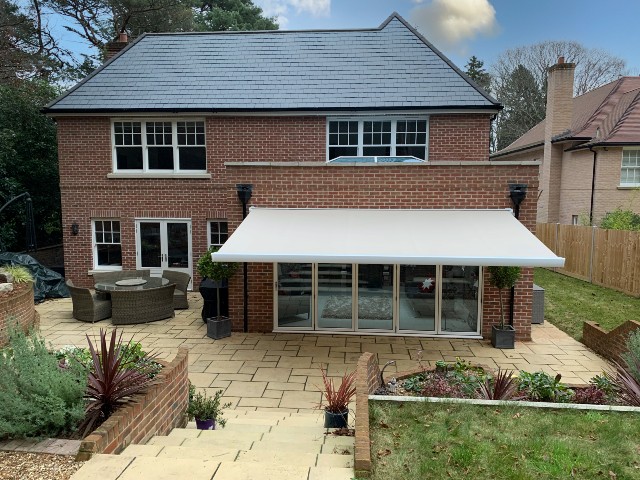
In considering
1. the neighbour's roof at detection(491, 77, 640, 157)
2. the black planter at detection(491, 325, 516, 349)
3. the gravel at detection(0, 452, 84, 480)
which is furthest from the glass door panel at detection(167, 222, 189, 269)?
the neighbour's roof at detection(491, 77, 640, 157)

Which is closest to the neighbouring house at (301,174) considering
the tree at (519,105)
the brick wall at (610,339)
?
the brick wall at (610,339)

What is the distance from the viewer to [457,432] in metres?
5.05

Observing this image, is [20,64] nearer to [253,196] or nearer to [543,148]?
[253,196]

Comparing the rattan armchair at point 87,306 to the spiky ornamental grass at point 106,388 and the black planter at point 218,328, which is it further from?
the spiky ornamental grass at point 106,388

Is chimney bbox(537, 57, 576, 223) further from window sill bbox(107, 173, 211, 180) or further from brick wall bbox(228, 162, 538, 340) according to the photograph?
window sill bbox(107, 173, 211, 180)

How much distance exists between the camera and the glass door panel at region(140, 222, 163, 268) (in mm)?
16703

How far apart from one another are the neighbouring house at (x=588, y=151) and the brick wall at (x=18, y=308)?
74.7ft

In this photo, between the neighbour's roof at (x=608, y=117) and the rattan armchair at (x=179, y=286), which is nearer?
the rattan armchair at (x=179, y=286)

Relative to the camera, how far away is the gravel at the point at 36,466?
3.92m

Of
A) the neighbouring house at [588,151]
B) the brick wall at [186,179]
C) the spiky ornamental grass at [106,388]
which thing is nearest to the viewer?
the spiky ornamental grass at [106,388]

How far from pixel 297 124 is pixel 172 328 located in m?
8.10

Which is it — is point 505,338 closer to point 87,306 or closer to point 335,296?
point 335,296

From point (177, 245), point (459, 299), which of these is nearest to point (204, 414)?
point (459, 299)

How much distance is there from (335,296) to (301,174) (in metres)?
3.09
